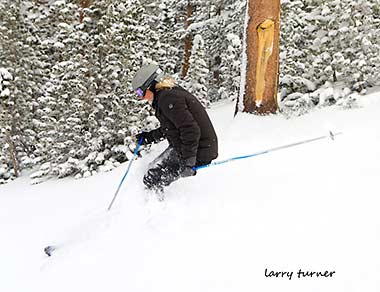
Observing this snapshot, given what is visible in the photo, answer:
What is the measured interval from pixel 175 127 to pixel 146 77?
694 mm

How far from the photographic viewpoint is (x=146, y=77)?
4547 mm

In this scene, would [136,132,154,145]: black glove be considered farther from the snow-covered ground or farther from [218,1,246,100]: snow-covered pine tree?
[218,1,246,100]: snow-covered pine tree

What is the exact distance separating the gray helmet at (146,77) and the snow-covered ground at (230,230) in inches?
62.0

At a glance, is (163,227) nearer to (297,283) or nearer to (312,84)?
(297,283)

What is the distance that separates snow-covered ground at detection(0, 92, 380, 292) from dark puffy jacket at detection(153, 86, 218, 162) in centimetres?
77

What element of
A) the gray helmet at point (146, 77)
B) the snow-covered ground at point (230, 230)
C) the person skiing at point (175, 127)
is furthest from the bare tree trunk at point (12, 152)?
the gray helmet at point (146, 77)

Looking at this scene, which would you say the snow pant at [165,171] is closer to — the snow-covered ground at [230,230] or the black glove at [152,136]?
the snow-covered ground at [230,230]

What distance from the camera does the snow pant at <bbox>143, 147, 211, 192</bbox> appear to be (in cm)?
486

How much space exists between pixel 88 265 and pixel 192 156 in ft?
5.45

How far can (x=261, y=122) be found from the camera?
8.10 m

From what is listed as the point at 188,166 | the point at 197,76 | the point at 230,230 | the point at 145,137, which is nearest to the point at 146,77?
the point at 188,166

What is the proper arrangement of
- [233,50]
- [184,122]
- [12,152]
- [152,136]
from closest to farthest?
[184,122] < [152,136] < [12,152] < [233,50]

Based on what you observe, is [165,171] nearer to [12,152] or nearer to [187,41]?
[12,152]

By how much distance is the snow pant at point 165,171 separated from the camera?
4.86 metres
